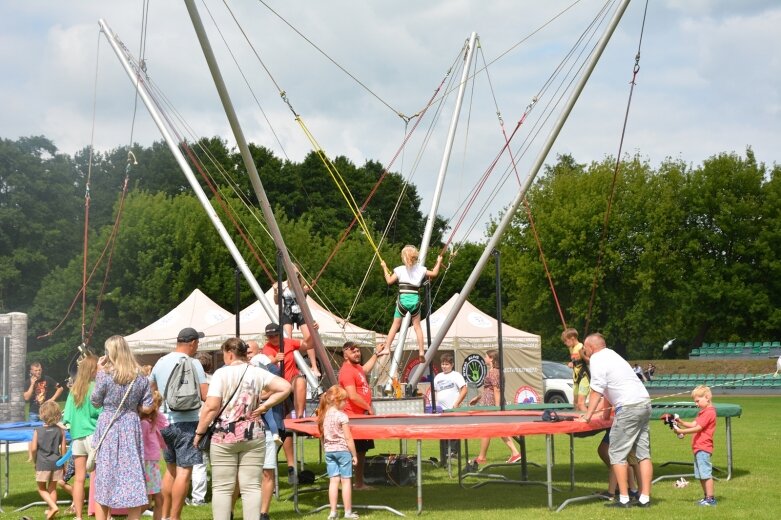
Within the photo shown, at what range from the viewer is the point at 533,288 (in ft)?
168

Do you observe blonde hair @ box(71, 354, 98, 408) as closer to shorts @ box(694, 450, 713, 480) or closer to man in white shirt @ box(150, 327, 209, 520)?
man in white shirt @ box(150, 327, 209, 520)

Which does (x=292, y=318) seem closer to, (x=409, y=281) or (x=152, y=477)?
(x=409, y=281)

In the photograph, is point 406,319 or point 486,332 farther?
point 486,332

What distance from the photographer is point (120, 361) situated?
24.3 ft

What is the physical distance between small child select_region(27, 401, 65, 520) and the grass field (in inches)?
15.3

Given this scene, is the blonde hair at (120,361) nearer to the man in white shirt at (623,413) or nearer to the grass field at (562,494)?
the grass field at (562,494)

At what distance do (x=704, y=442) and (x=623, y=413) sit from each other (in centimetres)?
91

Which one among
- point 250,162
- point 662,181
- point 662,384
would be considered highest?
point 662,181

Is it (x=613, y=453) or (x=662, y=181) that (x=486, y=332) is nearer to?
(x=613, y=453)

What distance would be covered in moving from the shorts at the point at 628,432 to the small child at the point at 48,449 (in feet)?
17.4

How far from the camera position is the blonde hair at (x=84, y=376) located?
880 cm

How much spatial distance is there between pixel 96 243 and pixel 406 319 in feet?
110

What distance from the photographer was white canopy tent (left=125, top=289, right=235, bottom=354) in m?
24.5

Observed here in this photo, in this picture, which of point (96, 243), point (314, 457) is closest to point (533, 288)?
point (96, 243)
